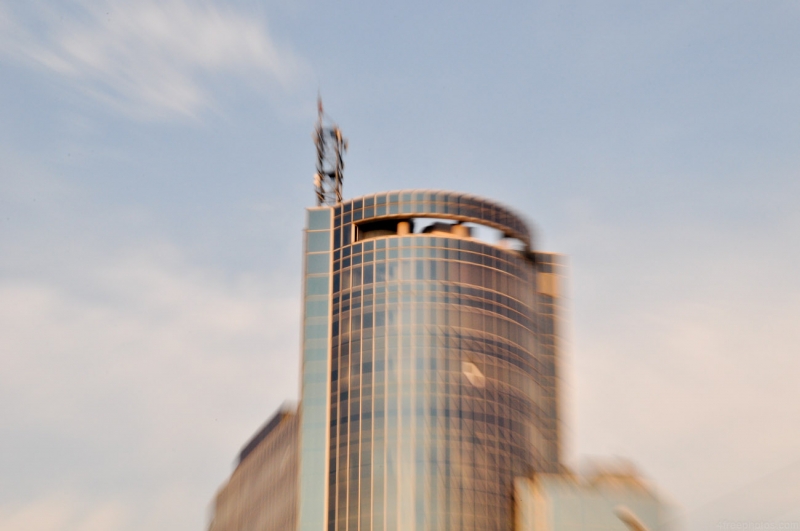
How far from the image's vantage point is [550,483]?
14350 centimetres

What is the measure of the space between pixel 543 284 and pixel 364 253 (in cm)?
3443

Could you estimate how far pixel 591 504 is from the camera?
139 meters

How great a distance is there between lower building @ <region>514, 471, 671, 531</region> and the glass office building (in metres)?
4.60

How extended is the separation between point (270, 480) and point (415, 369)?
111 ft

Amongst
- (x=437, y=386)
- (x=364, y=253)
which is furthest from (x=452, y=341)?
(x=364, y=253)

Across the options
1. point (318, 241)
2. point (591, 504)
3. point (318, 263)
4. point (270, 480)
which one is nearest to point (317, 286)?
point (318, 263)

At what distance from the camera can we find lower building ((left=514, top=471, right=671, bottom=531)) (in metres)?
138

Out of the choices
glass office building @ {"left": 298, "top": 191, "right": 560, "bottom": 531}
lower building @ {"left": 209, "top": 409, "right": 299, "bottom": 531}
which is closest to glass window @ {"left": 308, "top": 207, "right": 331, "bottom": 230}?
glass office building @ {"left": 298, "top": 191, "right": 560, "bottom": 531}

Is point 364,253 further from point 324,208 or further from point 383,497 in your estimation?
point 383,497

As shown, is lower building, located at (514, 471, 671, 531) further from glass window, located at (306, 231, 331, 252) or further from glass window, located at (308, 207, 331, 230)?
glass window, located at (308, 207, 331, 230)

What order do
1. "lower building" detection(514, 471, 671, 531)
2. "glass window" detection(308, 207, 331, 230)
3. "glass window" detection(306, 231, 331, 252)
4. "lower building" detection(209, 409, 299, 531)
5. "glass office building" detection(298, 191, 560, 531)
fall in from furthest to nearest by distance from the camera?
"glass window" detection(308, 207, 331, 230) < "glass window" detection(306, 231, 331, 252) < "lower building" detection(209, 409, 299, 531) < "glass office building" detection(298, 191, 560, 531) < "lower building" detection(514, 471, 671, 531)

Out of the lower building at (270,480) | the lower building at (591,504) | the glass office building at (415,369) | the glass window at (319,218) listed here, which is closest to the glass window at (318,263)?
the glass office building at (415,369)

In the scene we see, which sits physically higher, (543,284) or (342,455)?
(543,284)

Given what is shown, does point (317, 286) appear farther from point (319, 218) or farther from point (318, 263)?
point (319, 218)
